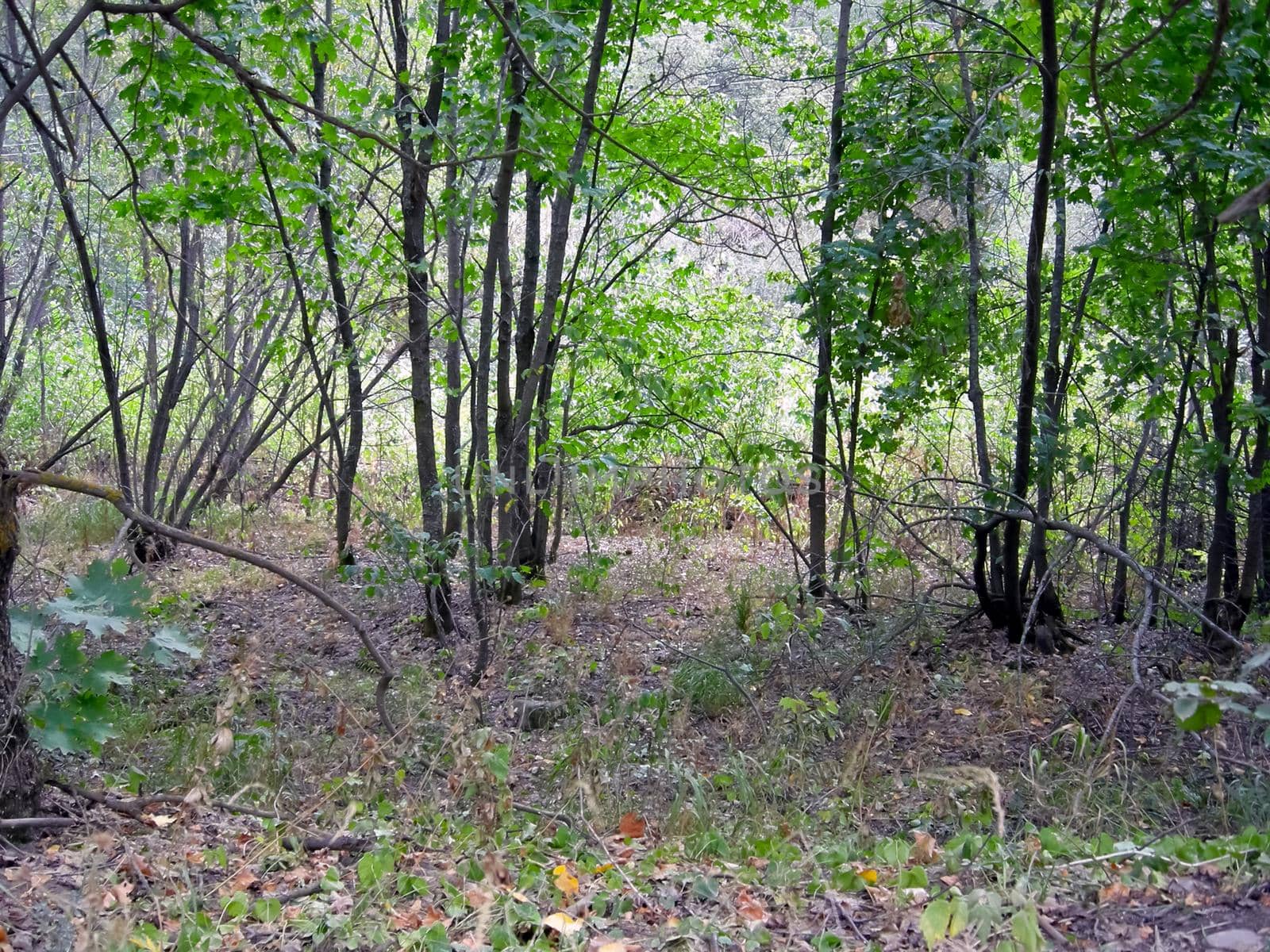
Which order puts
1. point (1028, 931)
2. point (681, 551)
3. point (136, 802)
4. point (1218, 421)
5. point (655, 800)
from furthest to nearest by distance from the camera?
1. point (681, 551)
2. point (1218, 421)
3. point (655, 800)
4. point (136, 802)
5. point (1028, 931)

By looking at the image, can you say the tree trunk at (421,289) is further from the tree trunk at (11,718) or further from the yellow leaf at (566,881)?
the yellow leaf at (566,881)

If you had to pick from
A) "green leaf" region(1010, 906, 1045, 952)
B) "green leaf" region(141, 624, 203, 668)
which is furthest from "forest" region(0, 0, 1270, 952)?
"green leaf" region(141, 624, 203, 668)

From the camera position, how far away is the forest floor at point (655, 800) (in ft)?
7.82

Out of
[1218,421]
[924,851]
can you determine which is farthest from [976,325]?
[924,851]

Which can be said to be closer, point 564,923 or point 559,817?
point 564,923

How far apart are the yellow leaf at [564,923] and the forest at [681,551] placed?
0.01m

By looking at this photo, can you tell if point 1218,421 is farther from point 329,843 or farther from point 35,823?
point 35,823

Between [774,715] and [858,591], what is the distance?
1.84 meters

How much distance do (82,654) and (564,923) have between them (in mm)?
1433

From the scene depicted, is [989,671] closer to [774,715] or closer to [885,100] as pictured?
[774,715]

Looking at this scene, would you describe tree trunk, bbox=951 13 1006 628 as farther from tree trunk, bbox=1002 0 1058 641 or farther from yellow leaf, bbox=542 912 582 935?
yellow leaf, bbox=542 912 582 935

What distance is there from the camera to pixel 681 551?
9062 mm

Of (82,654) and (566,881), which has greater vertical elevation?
(82,654)

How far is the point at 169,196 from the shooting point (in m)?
6.18
